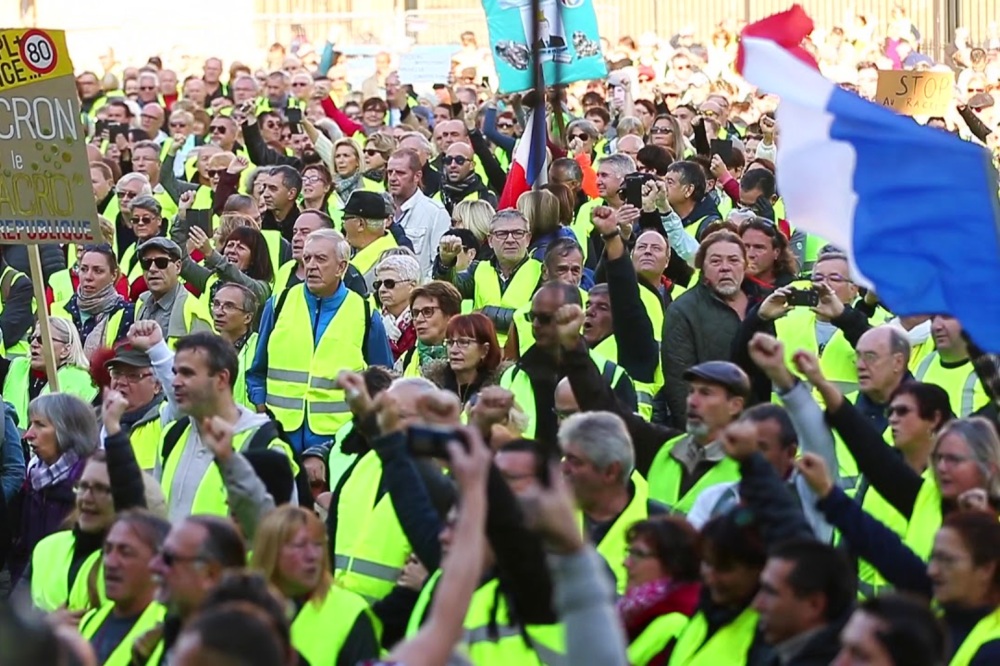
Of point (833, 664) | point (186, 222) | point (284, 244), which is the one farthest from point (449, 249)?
point (833, 664)

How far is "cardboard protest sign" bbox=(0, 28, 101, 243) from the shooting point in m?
10.4

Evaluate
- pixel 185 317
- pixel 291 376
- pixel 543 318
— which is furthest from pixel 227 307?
pixel 543 318

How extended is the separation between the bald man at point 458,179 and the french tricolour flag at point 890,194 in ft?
29.4

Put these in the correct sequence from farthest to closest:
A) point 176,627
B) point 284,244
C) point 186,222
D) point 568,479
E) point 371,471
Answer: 1. point 186,222
2. point 284,244
3. point 371,471
4. point 568,479
5. point 176,627

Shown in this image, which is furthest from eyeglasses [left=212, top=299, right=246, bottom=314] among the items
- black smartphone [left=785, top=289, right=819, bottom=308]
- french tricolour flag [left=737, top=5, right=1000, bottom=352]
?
french tricolour flag [left=737, top=5, right=1000, bottom=352]

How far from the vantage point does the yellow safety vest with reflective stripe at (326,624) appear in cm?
637

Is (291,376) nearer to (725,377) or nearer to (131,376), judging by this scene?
(131,376)

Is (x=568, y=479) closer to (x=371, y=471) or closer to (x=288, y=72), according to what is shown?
(x=371, y=471)

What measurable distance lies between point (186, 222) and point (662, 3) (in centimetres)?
2317

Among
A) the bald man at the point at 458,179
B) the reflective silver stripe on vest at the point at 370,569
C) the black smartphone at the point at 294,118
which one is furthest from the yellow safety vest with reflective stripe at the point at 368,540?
the black smartphone at the point at 294,118

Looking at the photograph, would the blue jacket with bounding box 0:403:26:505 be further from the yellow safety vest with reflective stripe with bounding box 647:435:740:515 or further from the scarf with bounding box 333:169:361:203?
the scarf with bounding box 333:169:361:203

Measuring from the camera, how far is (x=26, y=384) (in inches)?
454

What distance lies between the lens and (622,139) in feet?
57.3

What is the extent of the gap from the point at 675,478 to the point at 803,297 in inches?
60.2
